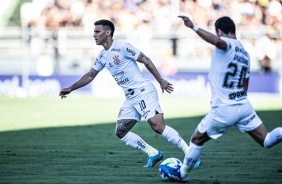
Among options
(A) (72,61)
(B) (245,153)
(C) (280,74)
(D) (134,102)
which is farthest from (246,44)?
(D) (134,102)

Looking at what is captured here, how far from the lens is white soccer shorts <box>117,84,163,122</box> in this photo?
26.7 ft

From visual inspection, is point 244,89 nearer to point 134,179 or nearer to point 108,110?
point 134,179

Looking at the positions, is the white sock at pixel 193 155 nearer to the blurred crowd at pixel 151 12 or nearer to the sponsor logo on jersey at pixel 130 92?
the sponsor logo on jersey at pixel 130 92

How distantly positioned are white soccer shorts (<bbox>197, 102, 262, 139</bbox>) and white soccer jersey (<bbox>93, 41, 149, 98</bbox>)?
2.19 meters

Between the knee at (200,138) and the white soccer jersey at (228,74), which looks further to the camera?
the knee at (200,138)

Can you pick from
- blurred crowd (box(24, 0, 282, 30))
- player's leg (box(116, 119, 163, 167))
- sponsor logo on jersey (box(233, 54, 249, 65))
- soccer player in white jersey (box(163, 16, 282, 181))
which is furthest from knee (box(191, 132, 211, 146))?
blurred crowd (box(24, 0, 282, 30))

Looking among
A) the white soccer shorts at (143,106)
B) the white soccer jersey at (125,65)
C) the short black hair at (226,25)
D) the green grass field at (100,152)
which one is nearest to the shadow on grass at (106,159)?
the green grass field at (100,152)

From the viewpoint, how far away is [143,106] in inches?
323

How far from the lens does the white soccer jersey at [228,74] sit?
20.6 feet

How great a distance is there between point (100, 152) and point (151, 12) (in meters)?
21.0

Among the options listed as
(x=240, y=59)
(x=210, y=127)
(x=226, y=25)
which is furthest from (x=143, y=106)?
(x=226, y=25)

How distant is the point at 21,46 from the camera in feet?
99.3

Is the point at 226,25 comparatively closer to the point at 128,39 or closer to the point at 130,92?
the point at 130,92

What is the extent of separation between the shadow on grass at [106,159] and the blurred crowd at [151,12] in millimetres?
16438
